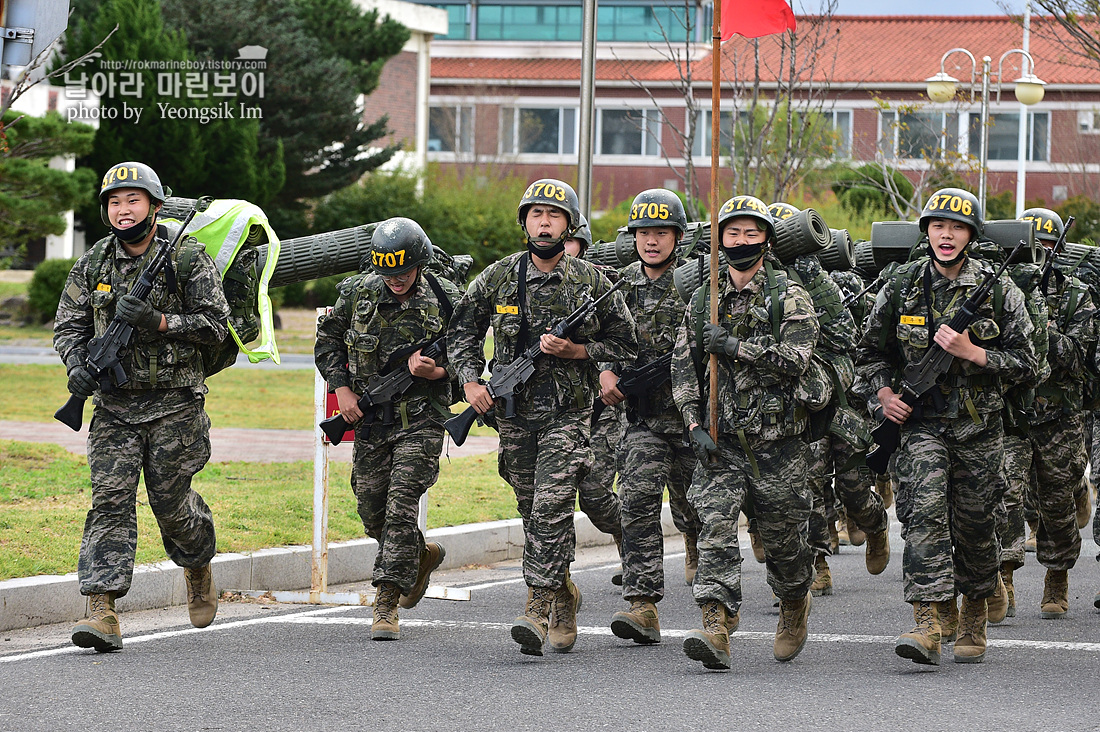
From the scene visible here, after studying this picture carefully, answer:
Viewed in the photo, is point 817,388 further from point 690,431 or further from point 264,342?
point 264,342

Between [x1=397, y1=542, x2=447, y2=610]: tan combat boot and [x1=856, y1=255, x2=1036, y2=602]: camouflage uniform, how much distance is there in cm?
261

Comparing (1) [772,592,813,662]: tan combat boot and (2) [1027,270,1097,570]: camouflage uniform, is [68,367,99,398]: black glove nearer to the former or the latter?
(1) [772,592,813,662]: tan combat boot

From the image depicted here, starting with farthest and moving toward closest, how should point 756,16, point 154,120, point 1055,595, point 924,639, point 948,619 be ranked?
point 154,120 → point 1055,595 → point 756,16 → point 948,619 → point 924,639

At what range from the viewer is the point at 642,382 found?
25.2 ft

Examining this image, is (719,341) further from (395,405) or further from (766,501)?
(395,405)

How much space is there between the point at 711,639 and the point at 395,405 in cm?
218

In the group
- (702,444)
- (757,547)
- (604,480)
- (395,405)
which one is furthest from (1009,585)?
(395,405)

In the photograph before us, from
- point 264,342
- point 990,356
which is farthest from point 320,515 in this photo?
point 990,356

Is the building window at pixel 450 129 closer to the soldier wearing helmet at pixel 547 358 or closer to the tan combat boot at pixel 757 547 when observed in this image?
the tan combat boot at pixel 757 547

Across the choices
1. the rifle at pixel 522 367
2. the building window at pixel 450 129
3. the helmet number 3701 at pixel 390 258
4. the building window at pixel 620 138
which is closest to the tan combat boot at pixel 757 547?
the rifle at pixel 522 367

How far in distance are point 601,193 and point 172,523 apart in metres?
47.3

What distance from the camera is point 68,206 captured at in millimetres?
22297

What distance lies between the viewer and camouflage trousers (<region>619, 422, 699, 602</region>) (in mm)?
7324

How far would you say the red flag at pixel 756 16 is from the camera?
309 inches
